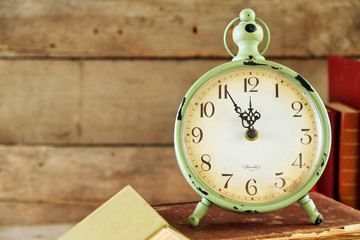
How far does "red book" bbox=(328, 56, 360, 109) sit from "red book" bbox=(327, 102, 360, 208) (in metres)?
0.10

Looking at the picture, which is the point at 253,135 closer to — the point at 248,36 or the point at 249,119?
the point at 249,119

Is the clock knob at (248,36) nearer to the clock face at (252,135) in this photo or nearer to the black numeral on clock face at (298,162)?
the clock face at (252,135)

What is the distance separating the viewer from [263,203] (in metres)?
0.78

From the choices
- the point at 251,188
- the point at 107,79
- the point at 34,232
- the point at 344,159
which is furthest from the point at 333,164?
the point at 34,232

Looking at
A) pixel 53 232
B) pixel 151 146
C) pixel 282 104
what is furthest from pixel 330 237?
pixel 53 232

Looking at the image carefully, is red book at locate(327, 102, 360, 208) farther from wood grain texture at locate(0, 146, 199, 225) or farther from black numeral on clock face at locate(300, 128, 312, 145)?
wood grain texture at locate(0, 146, 199, 225)

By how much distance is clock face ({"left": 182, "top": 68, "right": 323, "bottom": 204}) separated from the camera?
0.79 metres

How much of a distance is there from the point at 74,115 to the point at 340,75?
94cm

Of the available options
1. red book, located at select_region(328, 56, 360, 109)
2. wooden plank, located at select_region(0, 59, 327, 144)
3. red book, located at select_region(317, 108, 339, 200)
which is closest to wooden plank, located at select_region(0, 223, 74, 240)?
wooden plank, located at select_region(0, 59, 327, 144)

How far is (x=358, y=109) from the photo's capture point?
3.51 ft

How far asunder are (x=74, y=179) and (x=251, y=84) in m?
0.81

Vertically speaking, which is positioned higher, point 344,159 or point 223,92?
point 223,92

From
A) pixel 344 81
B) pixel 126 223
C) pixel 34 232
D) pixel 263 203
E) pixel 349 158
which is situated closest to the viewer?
pixel 126 223

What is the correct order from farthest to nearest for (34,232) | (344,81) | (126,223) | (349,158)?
(34,232) → (344,81) → (349,158) → (126,223)
